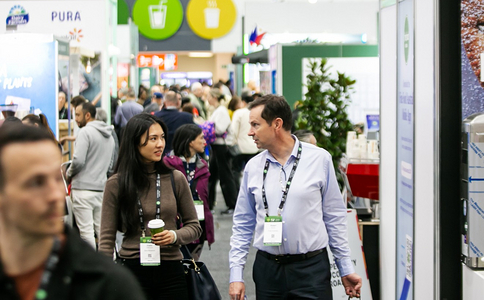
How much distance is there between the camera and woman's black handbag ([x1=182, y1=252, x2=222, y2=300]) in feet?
10.3

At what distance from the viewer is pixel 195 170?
15.9ft

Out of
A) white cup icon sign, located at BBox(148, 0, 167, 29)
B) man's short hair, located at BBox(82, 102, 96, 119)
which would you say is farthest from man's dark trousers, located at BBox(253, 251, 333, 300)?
white cup icon sign, located at BBox(148, 0, 167, 29)

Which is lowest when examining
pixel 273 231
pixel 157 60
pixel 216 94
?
pixel 273 231

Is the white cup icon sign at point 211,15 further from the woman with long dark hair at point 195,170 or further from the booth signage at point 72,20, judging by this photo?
the woman with long dark hair at point 195,170

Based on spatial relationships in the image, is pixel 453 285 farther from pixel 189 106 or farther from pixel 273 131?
pixel 189 106

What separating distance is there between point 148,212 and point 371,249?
2.23m

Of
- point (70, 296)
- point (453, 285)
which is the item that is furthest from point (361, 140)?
point (70, 296)

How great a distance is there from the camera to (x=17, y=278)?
1154 mm

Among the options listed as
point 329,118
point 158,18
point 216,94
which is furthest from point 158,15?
point 329,118

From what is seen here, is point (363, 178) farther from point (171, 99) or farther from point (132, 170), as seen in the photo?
point (171, 99)

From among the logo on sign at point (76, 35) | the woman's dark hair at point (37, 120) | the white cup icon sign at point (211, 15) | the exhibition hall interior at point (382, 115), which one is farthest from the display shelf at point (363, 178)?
the white cup icon sign at point (211, 15)

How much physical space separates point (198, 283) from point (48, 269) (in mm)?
2082

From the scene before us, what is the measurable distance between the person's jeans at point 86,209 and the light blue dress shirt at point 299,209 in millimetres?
3154

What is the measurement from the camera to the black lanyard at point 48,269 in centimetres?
112
